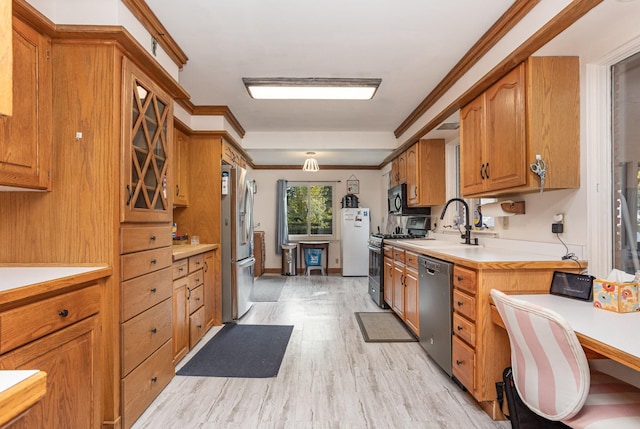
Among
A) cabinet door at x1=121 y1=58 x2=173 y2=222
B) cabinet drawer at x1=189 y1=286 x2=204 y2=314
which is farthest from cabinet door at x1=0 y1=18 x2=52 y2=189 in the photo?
cabinet drawer at x1=189 y1=286 x2=204 y2=314

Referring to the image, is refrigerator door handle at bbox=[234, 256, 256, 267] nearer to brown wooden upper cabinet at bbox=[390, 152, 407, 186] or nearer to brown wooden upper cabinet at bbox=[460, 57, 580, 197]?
brown wooden upper cabinet at bbox=[390, 152, 407, 186]

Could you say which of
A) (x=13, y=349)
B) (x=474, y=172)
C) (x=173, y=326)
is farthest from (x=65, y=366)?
(x=474, y=172)

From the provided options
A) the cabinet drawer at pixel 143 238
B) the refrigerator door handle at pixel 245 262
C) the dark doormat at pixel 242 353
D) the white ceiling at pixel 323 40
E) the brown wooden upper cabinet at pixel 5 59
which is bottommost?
the dark doormat at pixel 242 353

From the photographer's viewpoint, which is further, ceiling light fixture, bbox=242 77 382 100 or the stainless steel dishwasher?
ceiling light fixture, bbox=242 77 382 100

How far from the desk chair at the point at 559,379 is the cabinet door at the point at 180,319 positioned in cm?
237

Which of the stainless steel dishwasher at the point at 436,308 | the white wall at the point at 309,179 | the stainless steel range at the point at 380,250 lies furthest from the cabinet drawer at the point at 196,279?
the white wall at the point at 309,179

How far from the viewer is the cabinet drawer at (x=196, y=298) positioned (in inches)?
122

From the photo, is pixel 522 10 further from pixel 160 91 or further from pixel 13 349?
pixel 13 349

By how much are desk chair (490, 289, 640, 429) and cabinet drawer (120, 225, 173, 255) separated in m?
1.93

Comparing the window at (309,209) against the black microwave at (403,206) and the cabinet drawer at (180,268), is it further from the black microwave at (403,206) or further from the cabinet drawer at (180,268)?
the cabinet drawer at (180,268)

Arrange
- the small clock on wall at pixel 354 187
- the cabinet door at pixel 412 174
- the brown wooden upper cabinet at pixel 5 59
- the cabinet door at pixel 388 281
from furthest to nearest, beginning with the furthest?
the small clock on wall at pixel 354 187, the cabinet door at pixel 412 174, the cabinet door at pixel 388 281, the brown wooden upper cabinet at pixel 5 59

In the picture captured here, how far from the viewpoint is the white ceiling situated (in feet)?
6.88

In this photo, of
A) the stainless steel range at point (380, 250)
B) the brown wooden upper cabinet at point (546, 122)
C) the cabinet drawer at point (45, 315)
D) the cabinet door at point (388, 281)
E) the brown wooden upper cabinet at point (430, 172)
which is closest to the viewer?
the cabinet drawer at point (45, 315)

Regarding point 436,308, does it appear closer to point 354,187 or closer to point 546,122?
point 546,122
